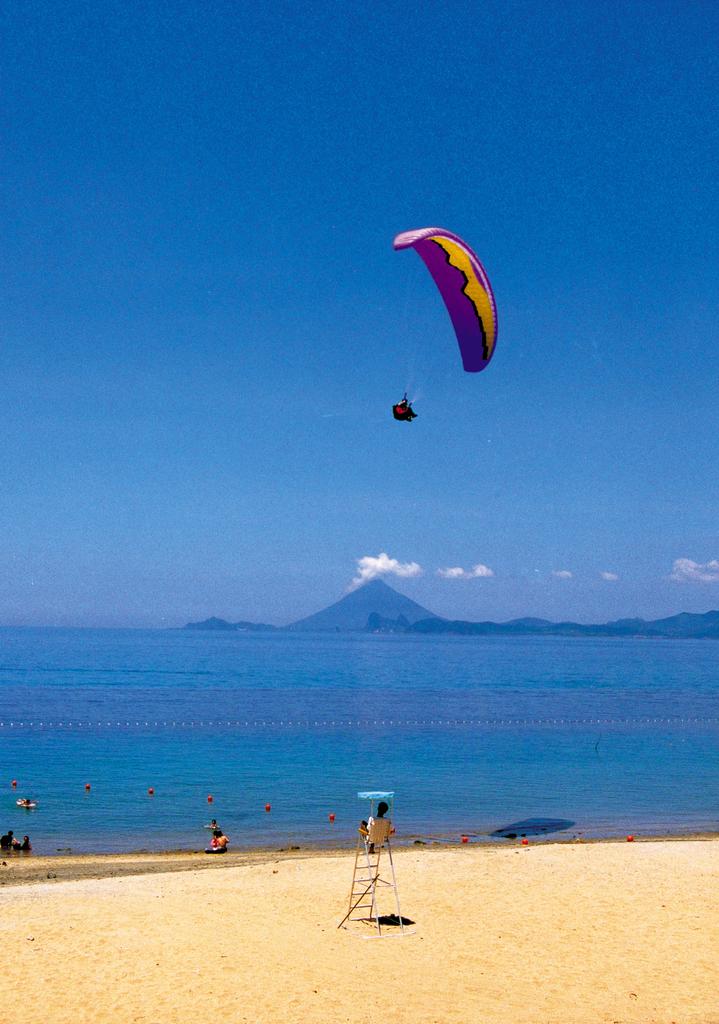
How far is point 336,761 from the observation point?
41.5m

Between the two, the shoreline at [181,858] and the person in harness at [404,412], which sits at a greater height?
the person in harness at [404,412]

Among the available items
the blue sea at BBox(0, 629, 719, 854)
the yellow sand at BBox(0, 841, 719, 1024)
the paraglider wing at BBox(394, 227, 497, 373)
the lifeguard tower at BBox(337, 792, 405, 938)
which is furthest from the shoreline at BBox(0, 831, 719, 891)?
the paraglider wing at BBox(394, 227, 497, 373)

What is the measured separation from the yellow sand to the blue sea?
8234mm

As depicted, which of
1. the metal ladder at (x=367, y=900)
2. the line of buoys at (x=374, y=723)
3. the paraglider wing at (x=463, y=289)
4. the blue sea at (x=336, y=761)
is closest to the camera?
the metal ladder at (x=367, y=900)

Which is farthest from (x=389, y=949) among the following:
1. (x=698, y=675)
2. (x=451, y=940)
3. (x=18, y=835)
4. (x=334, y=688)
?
(x=698, y=675)

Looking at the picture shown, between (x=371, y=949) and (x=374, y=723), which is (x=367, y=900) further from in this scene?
(x=374, y=723)

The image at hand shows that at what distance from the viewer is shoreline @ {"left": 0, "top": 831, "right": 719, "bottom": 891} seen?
20.9 m

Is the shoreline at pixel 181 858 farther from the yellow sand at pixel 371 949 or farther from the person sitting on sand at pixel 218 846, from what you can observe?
the yellow sand at pixel 371 949

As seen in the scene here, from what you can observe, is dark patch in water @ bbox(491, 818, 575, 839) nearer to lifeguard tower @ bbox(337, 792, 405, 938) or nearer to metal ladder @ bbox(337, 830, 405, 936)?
metal ladder @ bbox(337, 830, 405, 936)

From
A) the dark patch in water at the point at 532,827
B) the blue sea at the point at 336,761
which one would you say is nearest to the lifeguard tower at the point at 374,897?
the blue sea at the point at 336,761

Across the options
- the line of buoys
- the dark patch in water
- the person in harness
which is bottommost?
the line of buoys

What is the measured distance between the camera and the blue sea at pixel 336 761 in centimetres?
2814

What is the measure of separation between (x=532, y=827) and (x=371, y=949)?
607 inches

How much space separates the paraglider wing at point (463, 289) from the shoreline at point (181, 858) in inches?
502
